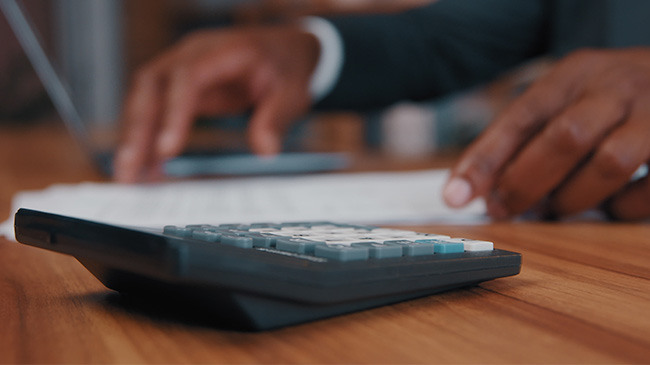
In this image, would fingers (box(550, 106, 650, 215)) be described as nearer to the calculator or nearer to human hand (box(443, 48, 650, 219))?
human hand (box(443, 48, 650, 219))

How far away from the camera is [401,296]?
23cm

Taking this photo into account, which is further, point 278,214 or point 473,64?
point 473,64

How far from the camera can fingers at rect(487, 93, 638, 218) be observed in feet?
1.51

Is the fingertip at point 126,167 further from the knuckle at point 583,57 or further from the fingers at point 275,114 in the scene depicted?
the knuckle at point 583,57

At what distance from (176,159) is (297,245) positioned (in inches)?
32.2

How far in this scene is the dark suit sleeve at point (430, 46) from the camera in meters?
1.17

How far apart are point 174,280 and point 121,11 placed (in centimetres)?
428

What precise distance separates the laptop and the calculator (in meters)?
0.68

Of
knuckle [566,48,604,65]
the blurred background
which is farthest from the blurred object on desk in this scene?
knuckle [566,48,604,65]

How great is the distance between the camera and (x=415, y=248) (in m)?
0.24

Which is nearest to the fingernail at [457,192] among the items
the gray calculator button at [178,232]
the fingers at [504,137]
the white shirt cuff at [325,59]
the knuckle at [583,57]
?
the fingers at [504,137]

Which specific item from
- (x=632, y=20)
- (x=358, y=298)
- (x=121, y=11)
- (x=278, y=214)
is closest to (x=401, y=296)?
(x=358, y=298)

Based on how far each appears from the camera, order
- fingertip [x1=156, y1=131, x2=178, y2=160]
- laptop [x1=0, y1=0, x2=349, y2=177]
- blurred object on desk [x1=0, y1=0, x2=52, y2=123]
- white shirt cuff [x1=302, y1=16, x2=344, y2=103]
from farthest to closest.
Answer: blurred object on desk [x1=0, y1=0, x2=52, y2=123] → white shirt cuff [x1=302, y1=16, x2=344, y2=103] → laptop [x1=0, y1=0, x2=349, y2=177] → fingertip [x1=156, y1=131, x2=178, y2=160]

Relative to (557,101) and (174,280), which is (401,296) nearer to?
(174,280)
